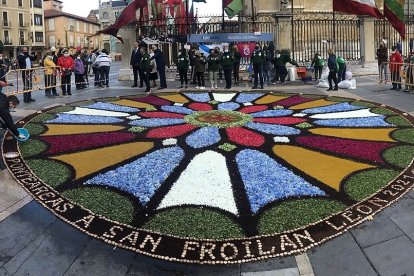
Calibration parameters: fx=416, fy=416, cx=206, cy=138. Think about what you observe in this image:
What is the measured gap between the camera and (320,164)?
743 centimetres

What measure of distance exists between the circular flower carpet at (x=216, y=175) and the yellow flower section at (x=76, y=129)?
37 mm

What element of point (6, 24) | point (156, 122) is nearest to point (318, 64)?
point (156, 122)

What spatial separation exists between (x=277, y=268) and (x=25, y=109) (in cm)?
1101

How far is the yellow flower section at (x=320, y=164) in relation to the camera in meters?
6.72

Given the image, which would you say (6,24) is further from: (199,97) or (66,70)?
(199,97)

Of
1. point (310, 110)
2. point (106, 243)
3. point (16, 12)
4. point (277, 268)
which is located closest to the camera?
point (277, 268)

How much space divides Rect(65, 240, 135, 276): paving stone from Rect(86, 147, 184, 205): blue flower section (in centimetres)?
121

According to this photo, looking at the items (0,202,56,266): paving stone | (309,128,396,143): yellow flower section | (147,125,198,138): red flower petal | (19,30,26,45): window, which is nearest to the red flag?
(147,125,198,138): red flower petal

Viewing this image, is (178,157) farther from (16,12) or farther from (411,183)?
(16,12)

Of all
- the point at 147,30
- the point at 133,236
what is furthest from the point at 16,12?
the point at 133,236

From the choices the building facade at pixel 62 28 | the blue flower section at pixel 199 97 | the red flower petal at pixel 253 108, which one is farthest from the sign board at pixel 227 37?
the building facade at pixel 62 28

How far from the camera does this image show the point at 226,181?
21.9 ft

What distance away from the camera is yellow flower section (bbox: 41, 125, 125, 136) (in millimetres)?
9734

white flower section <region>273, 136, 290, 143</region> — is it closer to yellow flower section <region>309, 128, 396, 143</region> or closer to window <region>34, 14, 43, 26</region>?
yellow flower section <region>309, 128, 396, 143</region>
